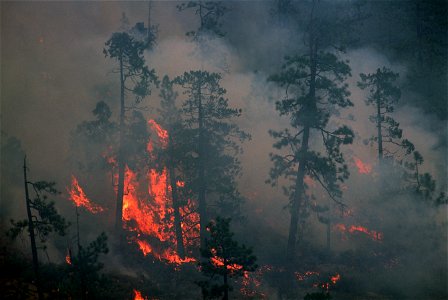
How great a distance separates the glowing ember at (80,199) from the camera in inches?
1044

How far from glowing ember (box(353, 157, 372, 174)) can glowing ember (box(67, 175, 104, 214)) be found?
79.0 feet

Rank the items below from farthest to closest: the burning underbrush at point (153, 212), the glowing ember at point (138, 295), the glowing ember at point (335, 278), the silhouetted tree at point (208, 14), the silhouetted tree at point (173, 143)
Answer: the silhouetted tree at point (208, 14) < the burning underbrush at point (153, 212) < the silhouetted tree at point (173, 143) < the glowing ember at point (335, 278) < the glowing ember at point (138, 295)

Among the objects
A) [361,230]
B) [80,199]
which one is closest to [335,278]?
[361,230]

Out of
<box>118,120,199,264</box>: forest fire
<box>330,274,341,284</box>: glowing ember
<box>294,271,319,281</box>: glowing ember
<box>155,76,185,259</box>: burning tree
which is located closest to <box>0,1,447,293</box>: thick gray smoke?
<box>118,120,199,264</box>: forest fire

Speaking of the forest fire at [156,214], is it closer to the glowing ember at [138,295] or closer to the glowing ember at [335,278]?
the glowing ember at [138,295]

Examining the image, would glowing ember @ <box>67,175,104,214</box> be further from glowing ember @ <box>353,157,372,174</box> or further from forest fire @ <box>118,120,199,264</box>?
glowing ember @ <box>353,157,372,174</box>

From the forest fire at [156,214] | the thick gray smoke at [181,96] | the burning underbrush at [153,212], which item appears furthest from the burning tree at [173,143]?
the thick gray smoke at [181,96]

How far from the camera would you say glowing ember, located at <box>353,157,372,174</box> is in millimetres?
33906

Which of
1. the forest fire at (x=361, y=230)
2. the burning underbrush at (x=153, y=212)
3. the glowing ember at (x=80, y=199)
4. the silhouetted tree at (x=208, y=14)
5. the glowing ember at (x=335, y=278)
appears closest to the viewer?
the glowing ember at (x=335, y=278)

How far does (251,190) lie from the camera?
31844mm

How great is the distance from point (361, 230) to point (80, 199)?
2263 centimetres

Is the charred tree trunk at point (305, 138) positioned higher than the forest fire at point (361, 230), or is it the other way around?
the charred tree trunk at point (305, 138)

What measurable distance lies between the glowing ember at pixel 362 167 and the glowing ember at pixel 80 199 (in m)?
24.1

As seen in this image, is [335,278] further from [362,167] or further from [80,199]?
[80,199]
